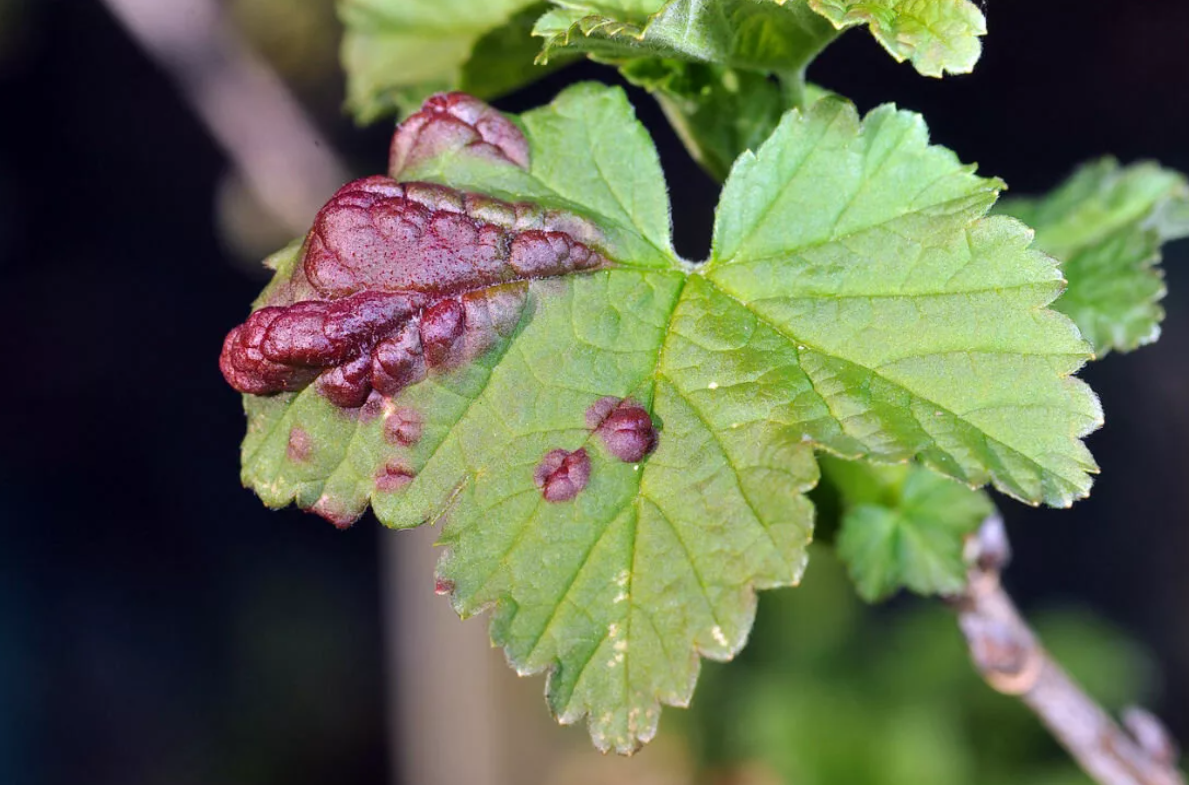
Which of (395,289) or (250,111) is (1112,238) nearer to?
(395,289)

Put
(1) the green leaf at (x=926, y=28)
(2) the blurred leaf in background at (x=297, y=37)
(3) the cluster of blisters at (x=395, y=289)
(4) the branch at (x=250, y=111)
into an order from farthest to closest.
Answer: (2) the blurred leaf in background at (x=297, y=37) → (4) the branch at (x=250, y=111) → (3) the cluster of blisters at (x=395, y=289) → (1) the green leaf at (x=926, y=28)

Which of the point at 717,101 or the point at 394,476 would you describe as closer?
the point at 394,476

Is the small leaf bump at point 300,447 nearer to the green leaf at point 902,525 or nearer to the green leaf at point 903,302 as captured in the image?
the green leaf at point 903,302

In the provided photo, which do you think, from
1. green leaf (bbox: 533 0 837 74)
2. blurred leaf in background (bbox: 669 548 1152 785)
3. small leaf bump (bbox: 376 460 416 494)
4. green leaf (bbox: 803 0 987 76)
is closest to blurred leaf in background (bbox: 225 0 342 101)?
blurred leaf in background (bbox: 669 548 1152 785)

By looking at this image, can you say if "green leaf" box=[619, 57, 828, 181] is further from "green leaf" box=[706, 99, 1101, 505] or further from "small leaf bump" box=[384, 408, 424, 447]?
"small leaf bump" box=[384, 408, 424, 447]

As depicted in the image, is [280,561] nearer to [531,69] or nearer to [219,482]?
[219,482]

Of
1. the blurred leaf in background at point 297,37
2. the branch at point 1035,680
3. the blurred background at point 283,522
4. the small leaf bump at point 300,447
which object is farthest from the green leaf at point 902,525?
the blurred leaf in background at point 297,37

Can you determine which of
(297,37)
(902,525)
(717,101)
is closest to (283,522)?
(297,37)
